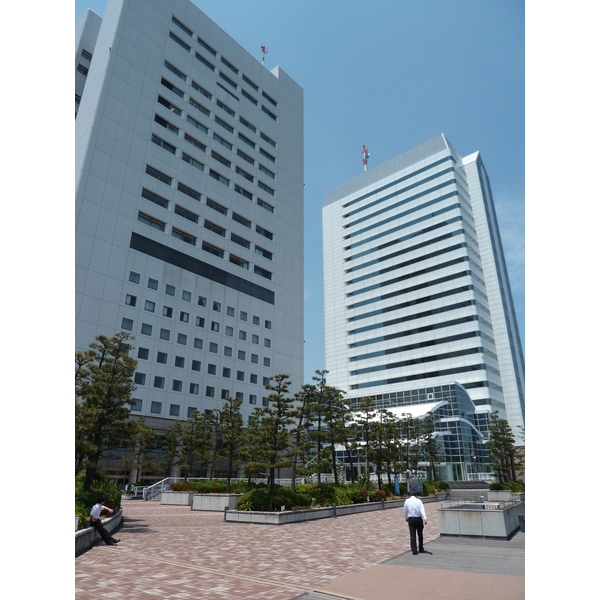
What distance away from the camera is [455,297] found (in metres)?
88.2

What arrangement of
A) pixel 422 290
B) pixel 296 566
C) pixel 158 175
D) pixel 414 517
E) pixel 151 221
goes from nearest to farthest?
pixel 296 566
pixel 414 517
pixel 151 221
pixel 158 175
pixel 422 290

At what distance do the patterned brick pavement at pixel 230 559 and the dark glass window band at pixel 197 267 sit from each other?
1417 inches

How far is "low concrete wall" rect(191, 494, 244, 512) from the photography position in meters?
28.2

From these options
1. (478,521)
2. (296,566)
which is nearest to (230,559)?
(296,566)

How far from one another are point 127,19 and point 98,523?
204ft

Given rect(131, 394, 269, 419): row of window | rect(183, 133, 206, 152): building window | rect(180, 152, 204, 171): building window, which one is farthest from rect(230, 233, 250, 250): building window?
rect(131, 394, 269, 419): row of window

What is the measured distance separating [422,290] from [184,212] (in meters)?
57.3

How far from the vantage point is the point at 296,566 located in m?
11.0

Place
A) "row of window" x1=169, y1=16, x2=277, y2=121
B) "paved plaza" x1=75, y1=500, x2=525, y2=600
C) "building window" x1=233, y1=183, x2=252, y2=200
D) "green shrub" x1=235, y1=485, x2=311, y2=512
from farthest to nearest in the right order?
"building window" x1=233, y1=183, x2=252, y2=200, "row of window" x1=169, y1=16, x2=277, y2=121, "green shrub" x1=235, y1=485, x2=311, y2=512, "paved plaza" x1=75, y1=500, x2=525, y2=600

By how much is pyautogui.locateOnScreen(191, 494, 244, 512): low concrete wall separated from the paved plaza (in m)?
11.0

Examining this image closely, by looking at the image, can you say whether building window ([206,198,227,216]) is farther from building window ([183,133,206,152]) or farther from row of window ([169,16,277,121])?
row of window ([169,16,277,121])

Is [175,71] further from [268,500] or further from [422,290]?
[422,290]

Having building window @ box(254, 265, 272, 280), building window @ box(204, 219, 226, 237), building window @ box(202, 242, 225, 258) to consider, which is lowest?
building window @ box(254, 265, 272, 280)

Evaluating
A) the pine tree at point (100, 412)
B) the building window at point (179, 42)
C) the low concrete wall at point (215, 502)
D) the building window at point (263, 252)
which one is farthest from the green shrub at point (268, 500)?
the building window at point (179, 42)
